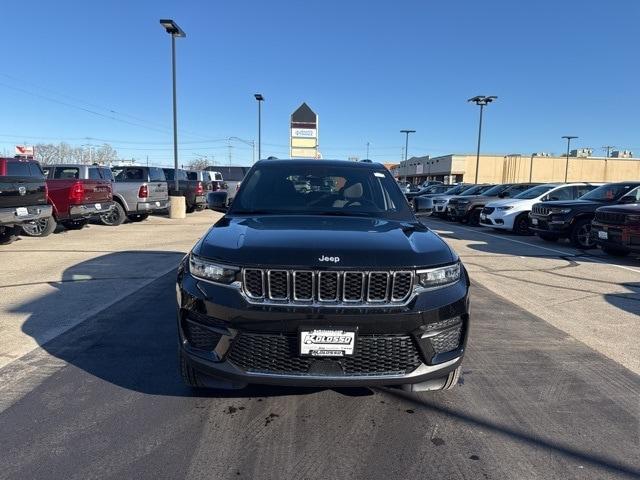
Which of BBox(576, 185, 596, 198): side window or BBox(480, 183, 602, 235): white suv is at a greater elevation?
BBox(576, 185, 596, 198): side window

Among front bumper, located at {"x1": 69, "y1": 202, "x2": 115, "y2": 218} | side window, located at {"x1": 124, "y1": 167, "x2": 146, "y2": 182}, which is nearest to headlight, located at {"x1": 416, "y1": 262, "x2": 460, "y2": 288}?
front bumper, located at {"x1": 69, "y1": 202, "x2": 115, "y2": 218}

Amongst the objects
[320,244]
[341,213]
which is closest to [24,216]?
[341,213]

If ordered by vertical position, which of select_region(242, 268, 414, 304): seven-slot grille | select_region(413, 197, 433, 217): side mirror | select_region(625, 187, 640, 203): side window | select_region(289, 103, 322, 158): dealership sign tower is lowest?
select_region(242, 268, 414, 304): seven-slot grille

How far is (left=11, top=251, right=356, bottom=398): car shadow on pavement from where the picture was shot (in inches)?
145

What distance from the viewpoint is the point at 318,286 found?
2855 millimetres

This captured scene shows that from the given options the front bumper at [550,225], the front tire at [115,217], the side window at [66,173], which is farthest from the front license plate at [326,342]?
the front tire at [115,217]

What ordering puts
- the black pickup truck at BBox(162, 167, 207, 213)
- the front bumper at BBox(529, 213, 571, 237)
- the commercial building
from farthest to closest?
the commercial building < the black pickup truck at BBox(162, 167, 207, 213) < the front bumper at BBox(529, 213, 571, 237)

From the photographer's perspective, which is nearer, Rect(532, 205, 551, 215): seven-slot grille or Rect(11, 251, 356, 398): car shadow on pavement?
Rect(11, 251, 356, 398): car shadow on pavement

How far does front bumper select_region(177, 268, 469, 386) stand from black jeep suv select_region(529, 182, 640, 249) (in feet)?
34.7

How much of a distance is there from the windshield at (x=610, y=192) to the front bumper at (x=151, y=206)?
1331 centimetres

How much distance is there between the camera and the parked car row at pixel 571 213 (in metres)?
9.64

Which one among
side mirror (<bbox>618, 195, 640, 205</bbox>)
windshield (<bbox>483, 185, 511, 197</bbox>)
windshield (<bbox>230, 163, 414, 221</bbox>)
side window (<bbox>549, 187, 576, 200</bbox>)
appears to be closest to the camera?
windshield (<bbox>230, 163, 414, 221</bbox>)

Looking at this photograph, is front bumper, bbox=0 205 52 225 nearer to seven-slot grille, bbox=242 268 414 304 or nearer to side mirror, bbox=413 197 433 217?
side mirror, bbox=413 197 433 217

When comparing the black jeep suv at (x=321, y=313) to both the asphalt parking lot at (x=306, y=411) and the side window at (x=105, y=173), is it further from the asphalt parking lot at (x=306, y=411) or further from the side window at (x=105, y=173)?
the side window at (x=105, y=173)
